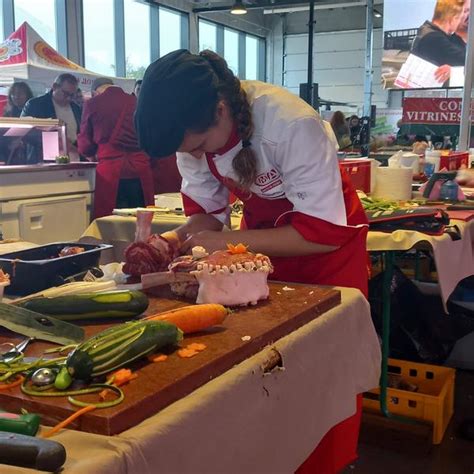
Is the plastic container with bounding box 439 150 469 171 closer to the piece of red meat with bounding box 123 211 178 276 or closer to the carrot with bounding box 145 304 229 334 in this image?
the piece of red meat with bounding box 123 211 178 276

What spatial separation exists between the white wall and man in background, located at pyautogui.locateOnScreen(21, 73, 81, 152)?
10762 millimetres

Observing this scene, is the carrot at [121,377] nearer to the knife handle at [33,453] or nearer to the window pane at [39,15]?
the knife handle at [33,453]

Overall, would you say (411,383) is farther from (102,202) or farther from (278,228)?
(102,202)

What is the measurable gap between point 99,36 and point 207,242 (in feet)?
35.6

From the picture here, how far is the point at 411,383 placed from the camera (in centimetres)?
316

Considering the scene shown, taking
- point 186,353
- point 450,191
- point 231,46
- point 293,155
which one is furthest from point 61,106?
point 231,46

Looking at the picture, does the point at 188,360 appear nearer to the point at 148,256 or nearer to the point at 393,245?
the point at 148,256

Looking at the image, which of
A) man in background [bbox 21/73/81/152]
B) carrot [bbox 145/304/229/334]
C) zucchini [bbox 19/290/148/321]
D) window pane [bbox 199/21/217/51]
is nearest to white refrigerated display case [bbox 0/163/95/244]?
man in background [bbox 21/73/81/152]

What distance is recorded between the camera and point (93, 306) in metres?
1.26

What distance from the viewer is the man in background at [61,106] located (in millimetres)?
6215

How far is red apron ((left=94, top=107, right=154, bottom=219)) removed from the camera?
5.38 meters

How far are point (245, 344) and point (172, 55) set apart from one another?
0.72 metres

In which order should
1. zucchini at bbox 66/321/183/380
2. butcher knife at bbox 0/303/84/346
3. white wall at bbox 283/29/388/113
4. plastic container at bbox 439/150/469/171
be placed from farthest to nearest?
white wall at bbox 283/29/388/113 → plastic container at bbox 439/150/469/171 → butcher knife at bbox 0/303/84/346 → zucchini at bbox 66/321/183/380

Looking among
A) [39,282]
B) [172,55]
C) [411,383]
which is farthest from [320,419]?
[411,383]
